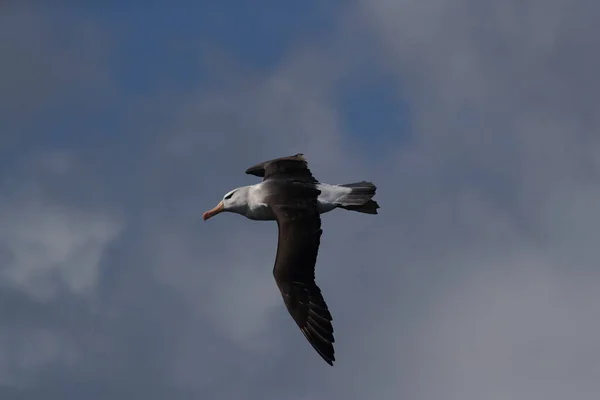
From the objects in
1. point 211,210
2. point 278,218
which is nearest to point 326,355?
point 278,218

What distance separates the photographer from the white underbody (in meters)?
32.1

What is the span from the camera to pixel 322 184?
32438 mm

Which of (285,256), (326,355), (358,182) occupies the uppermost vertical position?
(358,182)

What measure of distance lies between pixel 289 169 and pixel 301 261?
251 centimetres

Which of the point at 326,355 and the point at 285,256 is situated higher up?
the point at 285,256

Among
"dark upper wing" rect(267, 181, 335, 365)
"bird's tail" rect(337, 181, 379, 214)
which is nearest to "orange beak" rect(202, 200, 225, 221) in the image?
"dark upper wing" rect(267, 181, 335, 365)

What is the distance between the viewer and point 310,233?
31.1 m

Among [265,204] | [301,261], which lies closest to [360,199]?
[265,204]

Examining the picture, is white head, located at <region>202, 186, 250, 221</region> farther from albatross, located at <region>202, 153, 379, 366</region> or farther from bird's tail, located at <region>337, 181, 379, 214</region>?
bird's tail, located at <region>337, 181, 379, 214</region>

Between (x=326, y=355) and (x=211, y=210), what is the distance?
506 centimetres

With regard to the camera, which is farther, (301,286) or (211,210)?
(211,210)

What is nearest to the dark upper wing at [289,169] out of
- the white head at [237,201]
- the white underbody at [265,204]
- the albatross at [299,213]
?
the albatross at [299,213]

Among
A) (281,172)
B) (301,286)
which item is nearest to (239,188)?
(281,172)

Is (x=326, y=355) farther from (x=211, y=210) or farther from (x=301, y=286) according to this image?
(x=211, y=210)
